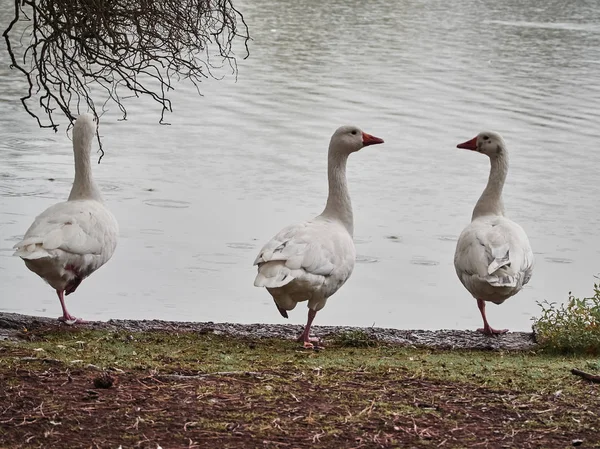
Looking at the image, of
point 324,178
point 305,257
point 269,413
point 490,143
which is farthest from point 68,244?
point 324,178

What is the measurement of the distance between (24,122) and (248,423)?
43.1 ft

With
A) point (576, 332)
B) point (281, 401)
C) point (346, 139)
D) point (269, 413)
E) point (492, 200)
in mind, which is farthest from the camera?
point (492, 200)

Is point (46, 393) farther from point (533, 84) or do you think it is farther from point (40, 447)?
point (533, 84)

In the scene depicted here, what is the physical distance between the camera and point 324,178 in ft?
47.3

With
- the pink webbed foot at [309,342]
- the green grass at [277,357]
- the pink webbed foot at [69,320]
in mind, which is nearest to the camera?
the green grass at [277,357]

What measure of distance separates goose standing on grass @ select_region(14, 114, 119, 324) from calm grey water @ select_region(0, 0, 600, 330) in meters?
1.04

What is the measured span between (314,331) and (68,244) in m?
Result: 2.03

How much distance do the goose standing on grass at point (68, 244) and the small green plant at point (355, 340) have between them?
1.94 m

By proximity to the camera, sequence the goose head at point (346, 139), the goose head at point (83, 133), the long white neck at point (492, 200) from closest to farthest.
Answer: the goose head at point (346, 139)
the goose head at point (83, 133)
the long white neck at point (492, 200)

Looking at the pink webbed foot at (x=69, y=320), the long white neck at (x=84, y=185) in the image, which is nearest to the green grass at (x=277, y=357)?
Result: the pink webbed foot at (x=69, y=320)

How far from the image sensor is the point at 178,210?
12.6 meters

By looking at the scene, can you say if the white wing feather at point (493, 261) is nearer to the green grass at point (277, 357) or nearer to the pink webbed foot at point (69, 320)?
the green grass at point (277, 357)

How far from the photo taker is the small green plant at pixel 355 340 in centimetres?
780

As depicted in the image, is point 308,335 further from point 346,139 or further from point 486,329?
point 346,139
